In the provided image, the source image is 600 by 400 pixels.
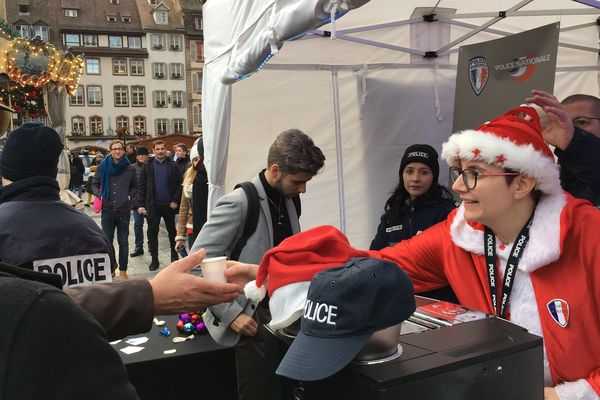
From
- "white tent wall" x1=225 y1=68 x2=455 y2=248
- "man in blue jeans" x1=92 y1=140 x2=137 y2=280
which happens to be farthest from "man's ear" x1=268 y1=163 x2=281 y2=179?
"man in blue jeans" x1=92 y1=140 x2=137 y2=280

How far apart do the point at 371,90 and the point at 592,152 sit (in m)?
3.46

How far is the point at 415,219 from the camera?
3512 millimetres

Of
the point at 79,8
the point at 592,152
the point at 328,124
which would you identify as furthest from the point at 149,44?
the point at 592,152

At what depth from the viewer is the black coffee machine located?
951mm

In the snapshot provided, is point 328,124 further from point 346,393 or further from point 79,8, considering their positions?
point 79,8

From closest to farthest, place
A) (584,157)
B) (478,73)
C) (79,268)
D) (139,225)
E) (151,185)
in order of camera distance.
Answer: (584,157) → (79,268) → (478,73) → (151,185) → (139,225)

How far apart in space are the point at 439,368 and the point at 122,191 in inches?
302

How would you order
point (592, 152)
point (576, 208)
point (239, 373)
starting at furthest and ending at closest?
point (239, 373), point (592, 152), point (576, 208)

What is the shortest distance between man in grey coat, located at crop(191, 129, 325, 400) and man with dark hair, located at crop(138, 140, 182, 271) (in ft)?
18.9

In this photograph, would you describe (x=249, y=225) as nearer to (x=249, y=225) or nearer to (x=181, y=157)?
(x=249, y=225)

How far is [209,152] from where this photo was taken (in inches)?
191

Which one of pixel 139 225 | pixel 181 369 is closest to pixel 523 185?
pixel 181 369

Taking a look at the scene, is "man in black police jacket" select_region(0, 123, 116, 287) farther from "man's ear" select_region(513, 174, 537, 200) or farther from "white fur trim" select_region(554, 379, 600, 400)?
"white fur trim" select_region(554, 379, 600, 400)

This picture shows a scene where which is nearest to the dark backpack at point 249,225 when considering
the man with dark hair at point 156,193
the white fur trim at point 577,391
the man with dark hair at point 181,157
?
the white fur trim at point 577,391
